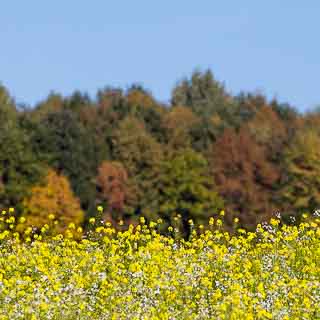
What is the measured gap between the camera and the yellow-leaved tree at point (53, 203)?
59.5m

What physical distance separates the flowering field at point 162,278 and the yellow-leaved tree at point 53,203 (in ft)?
135

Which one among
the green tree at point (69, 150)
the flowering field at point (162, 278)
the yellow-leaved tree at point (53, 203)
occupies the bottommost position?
the flowering field at point (162, 278)

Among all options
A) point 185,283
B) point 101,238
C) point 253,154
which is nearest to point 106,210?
point 253,154

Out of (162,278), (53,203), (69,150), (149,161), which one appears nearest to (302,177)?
(149,161)

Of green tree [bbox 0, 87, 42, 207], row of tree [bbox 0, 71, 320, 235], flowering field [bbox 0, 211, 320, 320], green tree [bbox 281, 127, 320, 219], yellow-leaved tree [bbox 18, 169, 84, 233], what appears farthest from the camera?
green tree [bbox 281, 127, 320, 219]

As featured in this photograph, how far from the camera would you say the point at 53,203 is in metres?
60.3

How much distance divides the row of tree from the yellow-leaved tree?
6 cm

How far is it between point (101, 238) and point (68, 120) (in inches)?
1921

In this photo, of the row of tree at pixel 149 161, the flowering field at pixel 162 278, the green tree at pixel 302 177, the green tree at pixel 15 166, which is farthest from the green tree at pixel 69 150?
the flowering field at pixel 162 278

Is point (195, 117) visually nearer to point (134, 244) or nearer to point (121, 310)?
point (134, 244)

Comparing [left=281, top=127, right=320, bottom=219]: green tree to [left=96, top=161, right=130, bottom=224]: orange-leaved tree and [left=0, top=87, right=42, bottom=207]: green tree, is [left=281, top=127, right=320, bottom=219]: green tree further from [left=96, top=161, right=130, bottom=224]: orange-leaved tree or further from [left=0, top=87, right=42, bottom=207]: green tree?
[left=0, top=87, right=42, bottom=207]: green tree

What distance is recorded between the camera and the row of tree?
62062 mm

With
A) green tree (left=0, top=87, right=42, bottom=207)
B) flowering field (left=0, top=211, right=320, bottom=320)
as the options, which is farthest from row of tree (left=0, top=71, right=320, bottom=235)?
flowering field (left=0, top=211, right=320, bottom=320)

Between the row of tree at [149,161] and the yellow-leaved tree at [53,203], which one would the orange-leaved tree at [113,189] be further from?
the yellow-leaved tree at [53,203]
